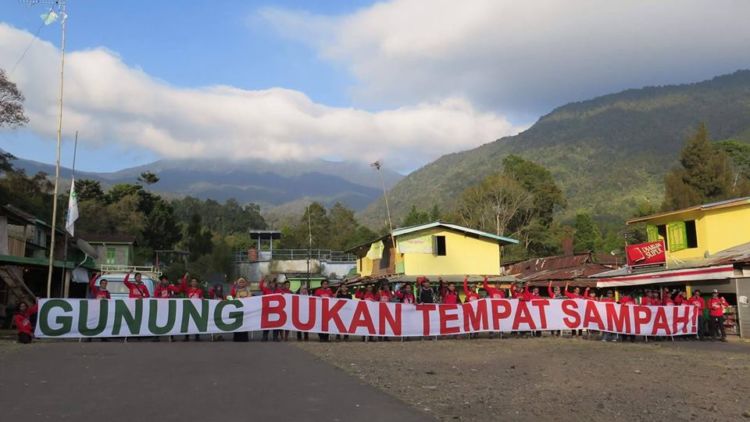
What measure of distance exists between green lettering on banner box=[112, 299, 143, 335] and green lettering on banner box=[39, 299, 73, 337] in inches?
40.5

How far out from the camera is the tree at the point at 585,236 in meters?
65.8

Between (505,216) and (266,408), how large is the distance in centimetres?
5750

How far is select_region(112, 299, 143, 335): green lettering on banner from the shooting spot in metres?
15.4

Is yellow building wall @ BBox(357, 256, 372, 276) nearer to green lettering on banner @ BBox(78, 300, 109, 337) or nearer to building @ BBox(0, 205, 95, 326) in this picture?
building @ BBox(0, 205, 95, 326)

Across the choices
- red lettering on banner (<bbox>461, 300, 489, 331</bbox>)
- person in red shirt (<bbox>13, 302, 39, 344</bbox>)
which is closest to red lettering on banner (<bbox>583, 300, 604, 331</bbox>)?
red lettering on banner (<bbox>461, 300, 489, 331</bbox>)

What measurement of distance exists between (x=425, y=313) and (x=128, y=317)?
784 cm

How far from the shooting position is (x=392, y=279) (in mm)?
38969

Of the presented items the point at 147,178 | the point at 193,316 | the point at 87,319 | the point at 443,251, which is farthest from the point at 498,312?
the point at 147,178

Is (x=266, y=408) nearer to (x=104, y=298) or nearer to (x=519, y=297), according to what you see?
(x=104, y=298)

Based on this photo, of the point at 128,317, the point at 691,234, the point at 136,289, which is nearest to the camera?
the point at 128,317

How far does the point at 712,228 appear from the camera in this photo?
27.2 meters

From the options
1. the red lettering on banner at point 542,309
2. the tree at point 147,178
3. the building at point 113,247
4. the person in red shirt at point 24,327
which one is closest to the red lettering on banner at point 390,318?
the red lettering on banner at point 542,309

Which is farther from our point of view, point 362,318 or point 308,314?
point 362,318

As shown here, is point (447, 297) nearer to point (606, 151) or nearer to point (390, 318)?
point (390, 318)
